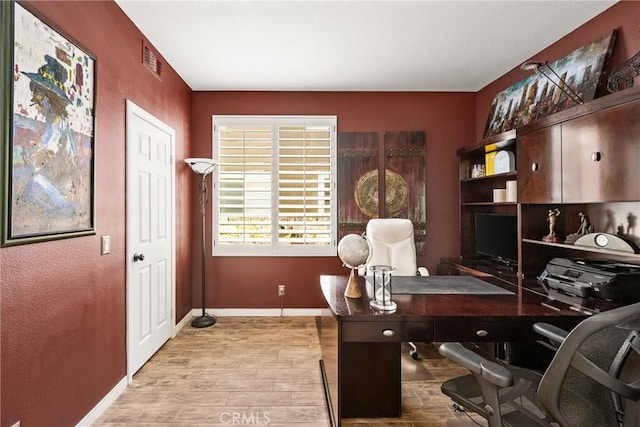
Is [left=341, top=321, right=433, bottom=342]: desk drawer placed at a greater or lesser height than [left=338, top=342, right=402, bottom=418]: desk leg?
greater

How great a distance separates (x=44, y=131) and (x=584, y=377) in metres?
2.56

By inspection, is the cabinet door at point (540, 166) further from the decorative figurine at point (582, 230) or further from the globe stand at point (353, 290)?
the globe stand at point (353, 290)

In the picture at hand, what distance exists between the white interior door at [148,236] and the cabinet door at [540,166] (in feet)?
10.3

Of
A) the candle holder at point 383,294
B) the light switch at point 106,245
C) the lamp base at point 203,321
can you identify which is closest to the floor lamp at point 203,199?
the lamp base at point 203,321

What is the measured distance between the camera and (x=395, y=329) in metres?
1.66

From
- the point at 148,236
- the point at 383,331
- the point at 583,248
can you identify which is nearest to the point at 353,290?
the point at 383,331

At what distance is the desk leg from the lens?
209cm

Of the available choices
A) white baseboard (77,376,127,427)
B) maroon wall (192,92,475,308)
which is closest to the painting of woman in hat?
white baseboard (77,376,127,427)

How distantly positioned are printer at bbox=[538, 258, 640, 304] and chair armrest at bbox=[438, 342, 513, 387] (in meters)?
1.24

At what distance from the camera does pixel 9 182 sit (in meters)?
1.48

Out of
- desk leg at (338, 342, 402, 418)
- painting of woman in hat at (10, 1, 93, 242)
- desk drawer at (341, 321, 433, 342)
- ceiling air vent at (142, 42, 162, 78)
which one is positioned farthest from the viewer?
ceiling air vent at (142, 42, 162, 78)

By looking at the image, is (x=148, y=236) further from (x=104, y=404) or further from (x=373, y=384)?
(x=373, y=384)

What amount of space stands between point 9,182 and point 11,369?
2.74ft

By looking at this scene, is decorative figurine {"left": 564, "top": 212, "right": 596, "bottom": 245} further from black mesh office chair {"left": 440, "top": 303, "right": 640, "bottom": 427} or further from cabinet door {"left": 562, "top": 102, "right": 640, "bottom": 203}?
black mesh office chair {"left": 440, "top": 303, "right": 640, "bottom": 427}
